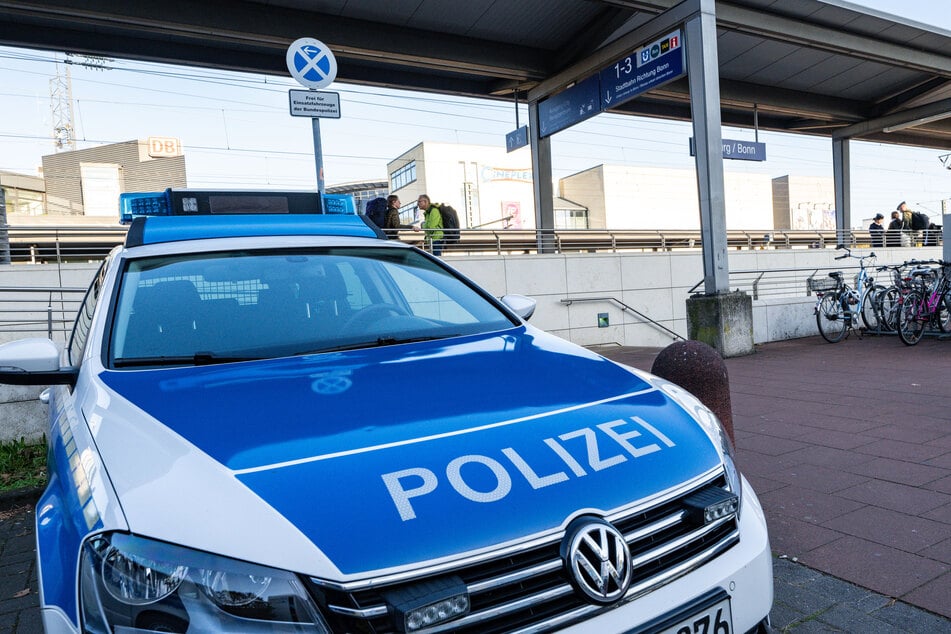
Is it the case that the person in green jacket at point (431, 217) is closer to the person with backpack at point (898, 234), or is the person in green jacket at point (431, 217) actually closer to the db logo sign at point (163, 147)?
the person with backpack at point (898, 234)

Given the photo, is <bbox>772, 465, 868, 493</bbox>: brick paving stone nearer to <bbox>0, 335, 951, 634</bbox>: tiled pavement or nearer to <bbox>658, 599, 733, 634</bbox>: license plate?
<bbox>0, 335, 951, 634</bbox>: tiled pavement

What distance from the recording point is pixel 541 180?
50.5ft

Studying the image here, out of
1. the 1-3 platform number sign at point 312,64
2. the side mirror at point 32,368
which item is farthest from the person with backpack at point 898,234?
the side mirror at point 32,368

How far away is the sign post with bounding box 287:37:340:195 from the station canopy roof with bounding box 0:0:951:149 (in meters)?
5.74

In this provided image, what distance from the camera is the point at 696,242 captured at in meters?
20.2

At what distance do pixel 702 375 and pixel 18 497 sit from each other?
454 centimetres

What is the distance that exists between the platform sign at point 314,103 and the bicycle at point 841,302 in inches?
324

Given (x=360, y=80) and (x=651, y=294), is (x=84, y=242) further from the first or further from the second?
(x=651, y=294)

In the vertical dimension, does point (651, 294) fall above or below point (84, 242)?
below

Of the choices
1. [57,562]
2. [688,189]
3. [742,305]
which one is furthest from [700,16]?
[688,189]

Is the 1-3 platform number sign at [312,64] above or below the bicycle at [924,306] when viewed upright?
above

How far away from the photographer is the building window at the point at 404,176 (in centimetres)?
4491

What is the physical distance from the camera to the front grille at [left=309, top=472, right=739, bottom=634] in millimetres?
1336

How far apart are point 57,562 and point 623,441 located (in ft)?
4.48
